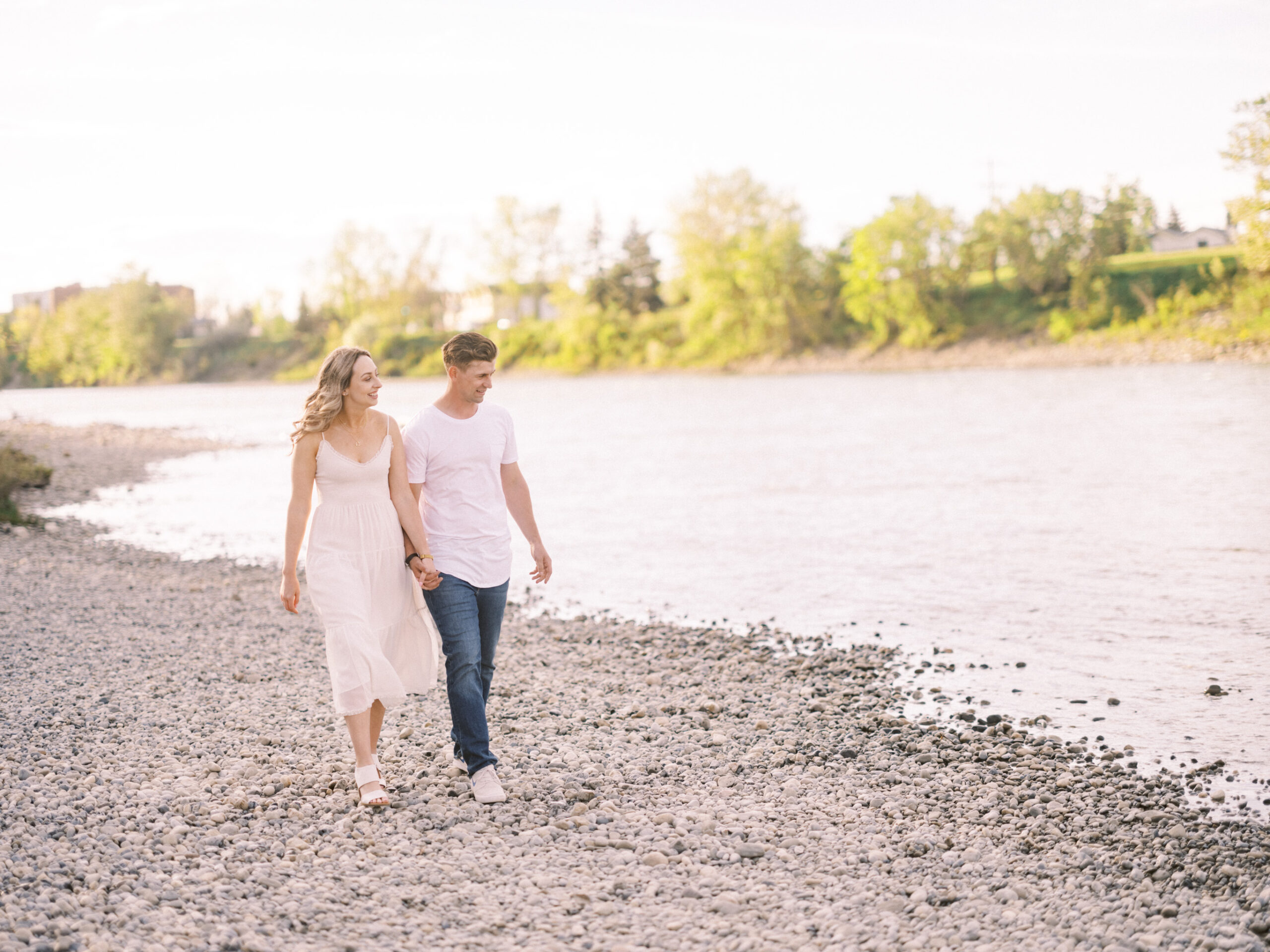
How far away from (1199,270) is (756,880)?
86.2 m

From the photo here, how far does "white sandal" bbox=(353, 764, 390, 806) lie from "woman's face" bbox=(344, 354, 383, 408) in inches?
80.5

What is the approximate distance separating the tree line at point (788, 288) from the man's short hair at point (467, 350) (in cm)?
6102

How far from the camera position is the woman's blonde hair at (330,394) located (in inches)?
227

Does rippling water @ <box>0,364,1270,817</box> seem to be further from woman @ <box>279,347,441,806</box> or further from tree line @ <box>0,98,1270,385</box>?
tree line @ <box>0,98,1270,385</box>

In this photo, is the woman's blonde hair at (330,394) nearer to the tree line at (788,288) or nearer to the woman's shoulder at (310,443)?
the woman's shoulder at (310,443)

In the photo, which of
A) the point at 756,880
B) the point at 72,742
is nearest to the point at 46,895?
the point at 72,742

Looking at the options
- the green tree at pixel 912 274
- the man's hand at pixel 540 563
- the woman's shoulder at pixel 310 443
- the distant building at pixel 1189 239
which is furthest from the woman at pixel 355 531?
the distant building at pixel 1189 239

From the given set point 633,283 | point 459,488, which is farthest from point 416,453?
point 633,283

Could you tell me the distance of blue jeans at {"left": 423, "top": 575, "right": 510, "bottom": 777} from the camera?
607 centimetres

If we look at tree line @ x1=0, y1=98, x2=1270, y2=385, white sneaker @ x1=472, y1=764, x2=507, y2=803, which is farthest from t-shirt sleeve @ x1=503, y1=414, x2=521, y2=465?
tree line @ x1=0, y1=98, x2=1270, y2=385

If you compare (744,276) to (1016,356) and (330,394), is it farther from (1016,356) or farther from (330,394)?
(330,394)

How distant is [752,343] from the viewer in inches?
3745

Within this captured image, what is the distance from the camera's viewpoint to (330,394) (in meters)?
5.79

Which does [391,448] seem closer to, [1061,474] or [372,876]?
Result: [372,876]
